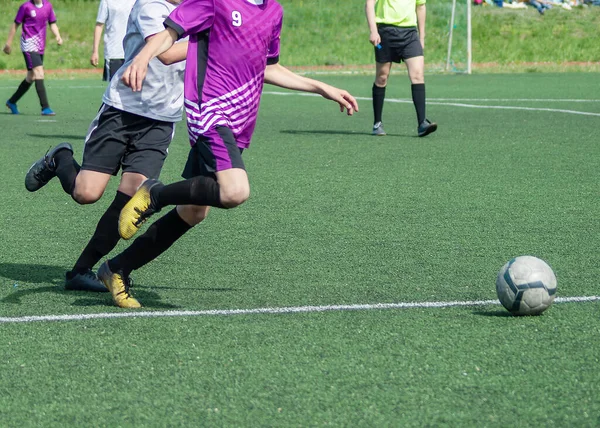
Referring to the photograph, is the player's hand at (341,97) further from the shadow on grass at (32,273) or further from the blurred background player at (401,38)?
the blurred background player at (401,38)

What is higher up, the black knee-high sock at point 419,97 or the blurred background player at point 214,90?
the blurred background player at point 214,90

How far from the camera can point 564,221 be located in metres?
6.97

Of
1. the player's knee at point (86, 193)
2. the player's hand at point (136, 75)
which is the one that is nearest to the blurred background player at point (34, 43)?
the player's knee at point (86, 193)

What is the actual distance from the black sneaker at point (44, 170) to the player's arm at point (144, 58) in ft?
5.06

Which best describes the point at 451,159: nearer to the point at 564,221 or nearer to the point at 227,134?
the point at 564,221

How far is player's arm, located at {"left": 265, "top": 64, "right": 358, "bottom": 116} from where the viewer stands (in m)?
4.82

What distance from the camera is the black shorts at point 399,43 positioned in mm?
12141

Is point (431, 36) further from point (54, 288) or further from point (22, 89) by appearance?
point (54, 288)

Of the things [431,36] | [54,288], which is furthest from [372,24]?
[431,36]

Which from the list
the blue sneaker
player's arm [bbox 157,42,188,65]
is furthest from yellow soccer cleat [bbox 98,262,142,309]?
the blue sneaker

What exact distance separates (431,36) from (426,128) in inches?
876

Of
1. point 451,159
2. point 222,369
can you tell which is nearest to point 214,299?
point 222,369

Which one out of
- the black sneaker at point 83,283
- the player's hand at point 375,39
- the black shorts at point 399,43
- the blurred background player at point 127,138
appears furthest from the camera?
the black shorts at point 399,43

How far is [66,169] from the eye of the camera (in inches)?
225
